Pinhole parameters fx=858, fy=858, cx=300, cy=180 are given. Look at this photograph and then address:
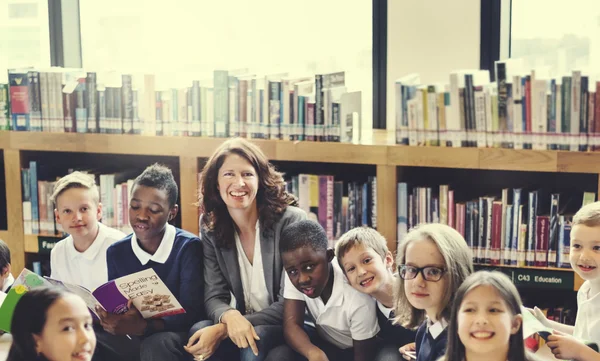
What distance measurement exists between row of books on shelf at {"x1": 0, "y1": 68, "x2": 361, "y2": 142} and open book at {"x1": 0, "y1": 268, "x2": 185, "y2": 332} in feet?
2.94

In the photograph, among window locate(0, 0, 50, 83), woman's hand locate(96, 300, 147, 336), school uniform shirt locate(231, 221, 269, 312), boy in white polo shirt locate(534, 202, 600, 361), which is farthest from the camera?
window locate(0, 0, 50, 83)

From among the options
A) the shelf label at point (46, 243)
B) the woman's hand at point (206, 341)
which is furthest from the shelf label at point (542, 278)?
the shelf label at point (46, 243)

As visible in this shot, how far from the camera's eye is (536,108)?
3.12 metres

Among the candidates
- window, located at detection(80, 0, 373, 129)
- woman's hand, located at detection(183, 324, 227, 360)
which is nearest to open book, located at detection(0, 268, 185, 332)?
woman's hand, located at detection(183, 324, 227, 360)

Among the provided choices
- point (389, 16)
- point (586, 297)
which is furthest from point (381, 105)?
point (586, 297)

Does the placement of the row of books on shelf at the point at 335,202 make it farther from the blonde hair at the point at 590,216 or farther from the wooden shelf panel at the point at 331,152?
the blonde hair at the point at 590,216

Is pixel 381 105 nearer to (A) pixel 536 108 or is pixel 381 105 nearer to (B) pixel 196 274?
(A) pixel 536 108

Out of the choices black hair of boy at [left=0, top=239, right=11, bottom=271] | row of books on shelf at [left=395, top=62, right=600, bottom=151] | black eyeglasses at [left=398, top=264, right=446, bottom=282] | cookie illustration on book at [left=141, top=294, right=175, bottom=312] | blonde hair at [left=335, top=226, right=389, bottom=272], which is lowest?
cookie illustration on book at [left=141, top=294, right=175, bottom=312]

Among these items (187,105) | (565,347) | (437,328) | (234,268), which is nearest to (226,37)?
(187,105)

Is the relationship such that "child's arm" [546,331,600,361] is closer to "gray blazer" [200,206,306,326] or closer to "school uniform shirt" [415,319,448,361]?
"school uniform shirt" [415,319,448,361]

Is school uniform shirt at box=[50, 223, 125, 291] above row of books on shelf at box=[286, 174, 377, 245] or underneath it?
underneath

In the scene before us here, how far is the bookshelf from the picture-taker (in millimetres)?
3156

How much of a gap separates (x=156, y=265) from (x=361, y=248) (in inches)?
29.8

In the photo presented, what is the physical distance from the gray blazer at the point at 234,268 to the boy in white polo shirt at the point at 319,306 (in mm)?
148
